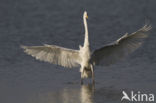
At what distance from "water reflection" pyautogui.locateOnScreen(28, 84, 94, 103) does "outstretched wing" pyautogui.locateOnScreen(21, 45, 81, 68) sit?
1.13 meters

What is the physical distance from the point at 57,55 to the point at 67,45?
11.0 ft

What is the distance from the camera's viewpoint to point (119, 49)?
528 inches

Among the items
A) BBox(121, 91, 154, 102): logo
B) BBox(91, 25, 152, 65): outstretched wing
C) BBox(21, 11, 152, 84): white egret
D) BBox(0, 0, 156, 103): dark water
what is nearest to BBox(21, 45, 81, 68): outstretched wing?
BBox(21, 11, 152, 84): white egret

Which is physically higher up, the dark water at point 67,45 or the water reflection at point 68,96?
the dark water at point 67,45

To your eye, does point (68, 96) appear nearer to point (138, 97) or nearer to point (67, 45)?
point (138, 97)

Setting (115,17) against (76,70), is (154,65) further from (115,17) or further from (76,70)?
(115,17)

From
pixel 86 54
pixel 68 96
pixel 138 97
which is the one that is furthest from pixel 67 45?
pixel 138 97

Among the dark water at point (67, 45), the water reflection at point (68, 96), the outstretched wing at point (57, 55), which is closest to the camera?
the water reflection at point (68, 96)

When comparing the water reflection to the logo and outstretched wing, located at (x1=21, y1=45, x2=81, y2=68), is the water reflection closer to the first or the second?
the logo

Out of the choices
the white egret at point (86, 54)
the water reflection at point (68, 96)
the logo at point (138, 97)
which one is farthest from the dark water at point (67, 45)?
the white egret at point (86, 54)

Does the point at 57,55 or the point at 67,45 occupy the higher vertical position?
the point at 67,45

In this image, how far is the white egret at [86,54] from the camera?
43.4 feet

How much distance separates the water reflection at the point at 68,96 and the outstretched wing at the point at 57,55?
3.69 ft

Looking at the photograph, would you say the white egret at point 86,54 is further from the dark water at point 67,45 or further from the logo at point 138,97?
the logo at point 138,97
